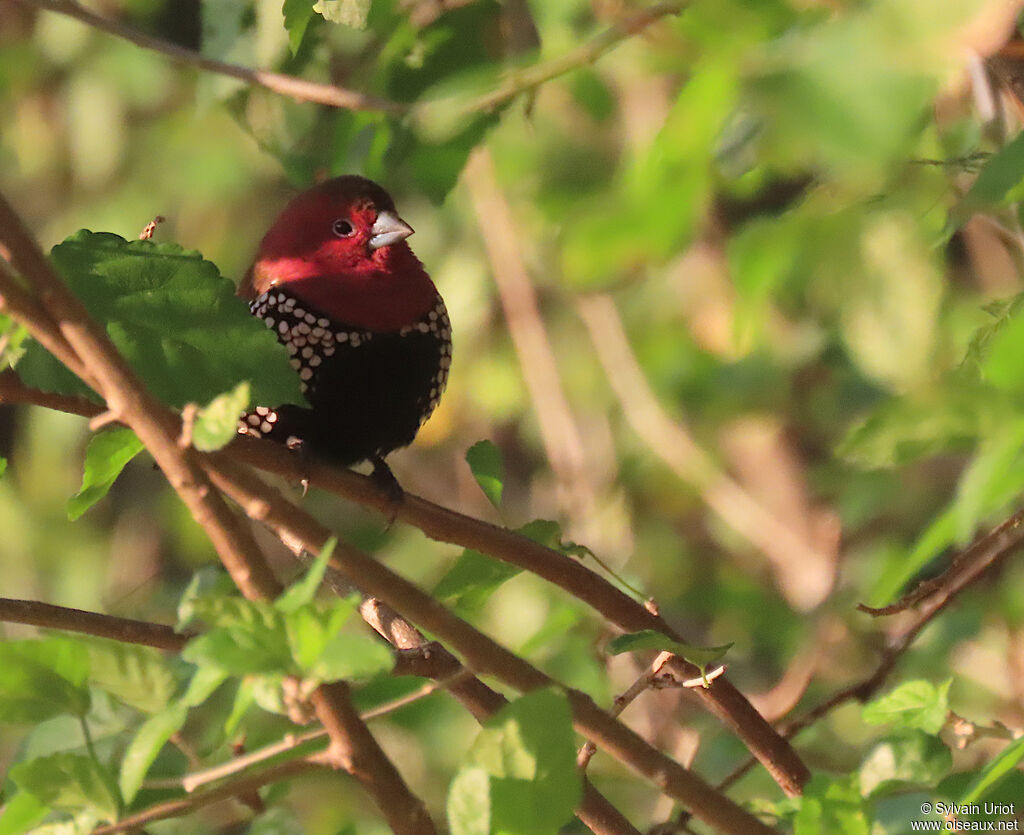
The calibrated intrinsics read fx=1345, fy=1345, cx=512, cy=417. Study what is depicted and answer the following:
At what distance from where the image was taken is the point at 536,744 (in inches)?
47.5

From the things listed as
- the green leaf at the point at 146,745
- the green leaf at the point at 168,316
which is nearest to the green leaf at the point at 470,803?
the green leaf at the point at 146,745

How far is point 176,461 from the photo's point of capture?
119 centimetres

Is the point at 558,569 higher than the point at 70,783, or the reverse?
the point at 70,783

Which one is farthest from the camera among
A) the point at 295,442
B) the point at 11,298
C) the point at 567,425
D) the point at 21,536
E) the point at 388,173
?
the point at 21,536

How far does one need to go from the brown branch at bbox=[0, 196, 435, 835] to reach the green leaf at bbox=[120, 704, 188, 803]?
0.14 meters

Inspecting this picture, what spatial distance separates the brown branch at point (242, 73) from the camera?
1.93 m

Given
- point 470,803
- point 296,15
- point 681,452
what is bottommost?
point 681,452

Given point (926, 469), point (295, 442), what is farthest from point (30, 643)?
point (926, 469)

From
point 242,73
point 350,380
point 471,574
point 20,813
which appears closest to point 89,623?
point 20,813

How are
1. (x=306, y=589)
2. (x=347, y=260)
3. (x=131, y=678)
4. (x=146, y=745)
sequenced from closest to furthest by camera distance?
(x=306, y=589), (x=146, y=745), (x=131, y=678), (x=347, y=260)

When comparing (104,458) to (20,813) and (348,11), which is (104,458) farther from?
(348,11)

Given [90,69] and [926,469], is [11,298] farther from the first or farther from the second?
[90,69]

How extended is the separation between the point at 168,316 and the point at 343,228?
1527 mm

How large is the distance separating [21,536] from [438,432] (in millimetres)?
1700
